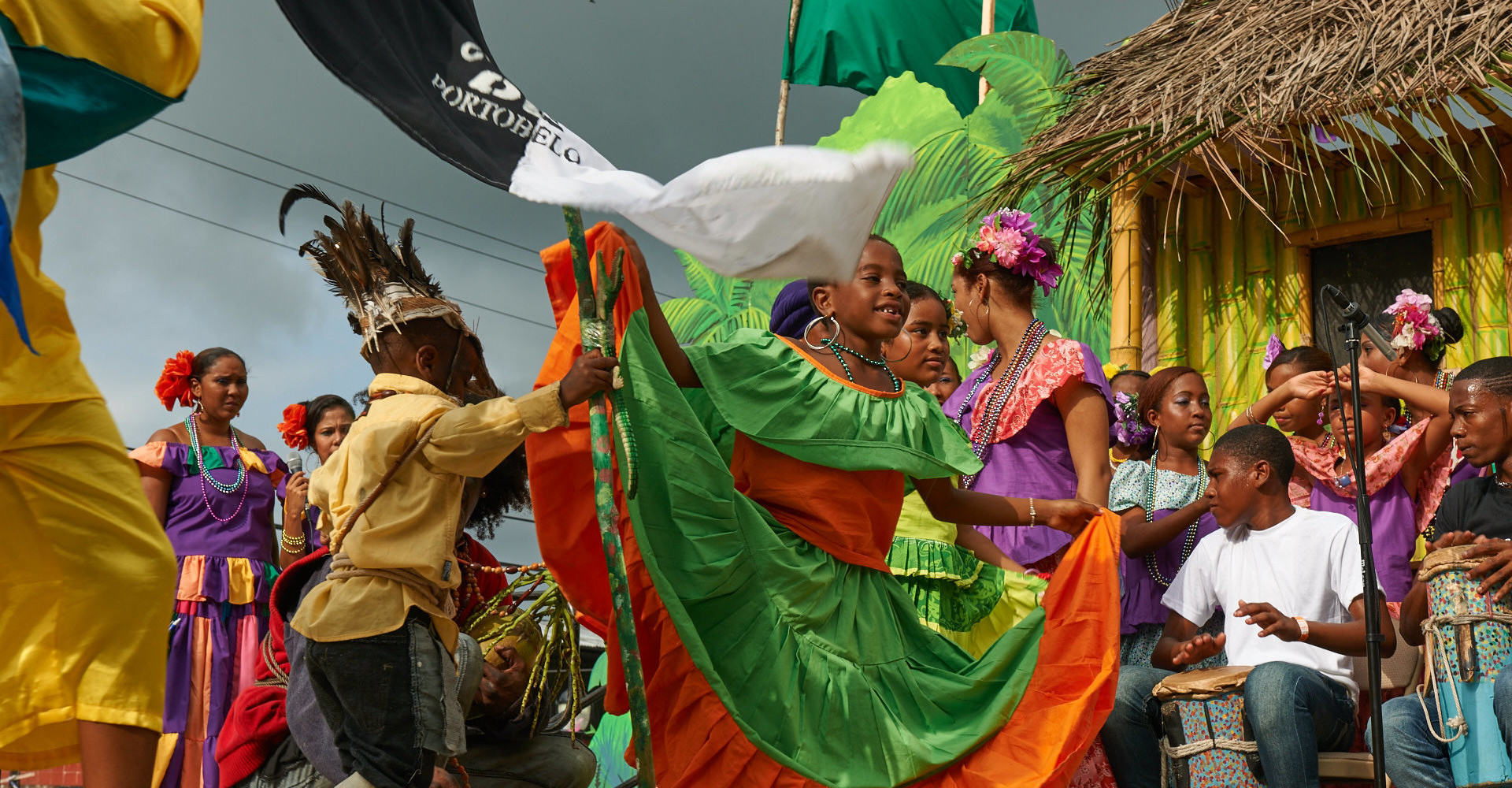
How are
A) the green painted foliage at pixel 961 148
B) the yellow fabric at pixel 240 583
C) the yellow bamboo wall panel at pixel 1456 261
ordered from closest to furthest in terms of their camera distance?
the yellow fabric at pixel 240 583 → the yellow bamboo wall panel at pixel 1456 261 → the green painted foliage at pixel 961 148

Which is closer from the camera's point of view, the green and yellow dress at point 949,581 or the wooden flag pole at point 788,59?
the green and yellow dress at point 949,581

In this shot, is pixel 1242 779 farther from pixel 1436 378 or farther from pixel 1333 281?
pixel 1333 281

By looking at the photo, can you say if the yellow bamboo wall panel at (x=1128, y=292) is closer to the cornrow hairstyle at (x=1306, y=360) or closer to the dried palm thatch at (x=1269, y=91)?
the dried palm thatch at (x=1269, y=91)

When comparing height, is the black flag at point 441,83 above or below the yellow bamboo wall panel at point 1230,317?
below

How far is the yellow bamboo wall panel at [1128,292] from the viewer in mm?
9688

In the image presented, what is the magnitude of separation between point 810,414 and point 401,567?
4.19 ft

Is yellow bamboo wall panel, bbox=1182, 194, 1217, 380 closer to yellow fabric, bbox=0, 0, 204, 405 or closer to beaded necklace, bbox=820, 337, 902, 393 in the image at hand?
beaded necklace, bbox=820, 337, 902, 393

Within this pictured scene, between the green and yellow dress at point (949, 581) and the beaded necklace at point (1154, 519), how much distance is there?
0.70 metres

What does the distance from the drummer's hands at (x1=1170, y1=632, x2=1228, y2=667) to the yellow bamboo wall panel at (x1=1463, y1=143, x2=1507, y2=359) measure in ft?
14.2

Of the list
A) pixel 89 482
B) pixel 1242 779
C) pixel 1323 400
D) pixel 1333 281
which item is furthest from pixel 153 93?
pixel 1333 281

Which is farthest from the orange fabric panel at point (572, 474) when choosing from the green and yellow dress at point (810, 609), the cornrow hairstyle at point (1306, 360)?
the cornrow hairstyle at point (1306, 360)

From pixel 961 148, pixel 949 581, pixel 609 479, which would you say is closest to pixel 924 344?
pixel 949 581

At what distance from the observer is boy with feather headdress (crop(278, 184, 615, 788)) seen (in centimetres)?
382

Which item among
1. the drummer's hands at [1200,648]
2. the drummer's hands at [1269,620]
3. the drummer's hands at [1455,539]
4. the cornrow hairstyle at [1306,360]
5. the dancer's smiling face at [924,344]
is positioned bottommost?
the drummer's hands at [1200,648]
